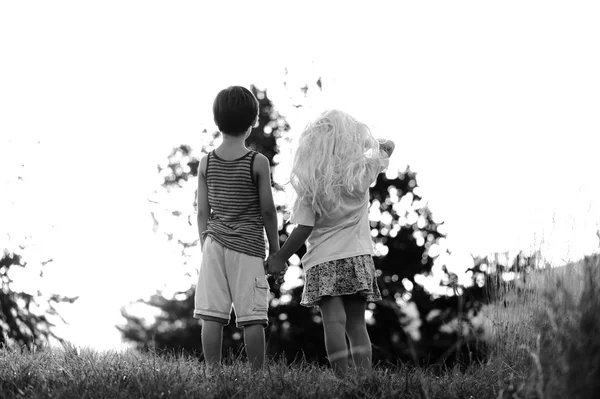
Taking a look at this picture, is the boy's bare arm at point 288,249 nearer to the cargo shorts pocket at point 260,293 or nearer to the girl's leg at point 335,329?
the cargo shorts pocket at point 260,293

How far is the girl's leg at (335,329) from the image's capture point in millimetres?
3961

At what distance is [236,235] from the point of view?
4176mm

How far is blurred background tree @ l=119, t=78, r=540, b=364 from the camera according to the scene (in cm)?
1182

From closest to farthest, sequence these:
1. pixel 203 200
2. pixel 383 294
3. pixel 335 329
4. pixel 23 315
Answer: pixel 335 329, pixel 203 200, pixel 23 315, pixel 383 294

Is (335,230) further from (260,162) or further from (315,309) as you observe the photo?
(315,309)

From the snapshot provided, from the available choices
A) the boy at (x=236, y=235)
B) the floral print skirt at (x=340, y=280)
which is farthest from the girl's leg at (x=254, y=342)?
the floral print skirt at (x=340, y=280)

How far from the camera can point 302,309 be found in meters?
12.0

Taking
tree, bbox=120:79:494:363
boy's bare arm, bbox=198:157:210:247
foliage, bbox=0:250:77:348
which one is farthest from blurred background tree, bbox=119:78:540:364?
boy's bare arm, bbox=198:157:210:247

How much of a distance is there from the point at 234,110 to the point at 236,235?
692 mm

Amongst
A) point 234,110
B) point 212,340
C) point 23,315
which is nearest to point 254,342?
point 212,340

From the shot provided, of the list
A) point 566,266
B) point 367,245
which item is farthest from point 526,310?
point 367,245

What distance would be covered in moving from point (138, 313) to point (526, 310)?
9298mm

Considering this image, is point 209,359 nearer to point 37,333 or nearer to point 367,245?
point 367,245

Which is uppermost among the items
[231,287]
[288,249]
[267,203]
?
[267,203]
